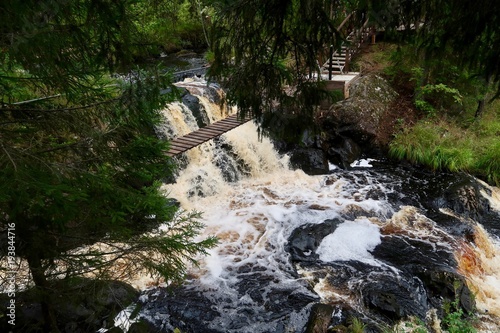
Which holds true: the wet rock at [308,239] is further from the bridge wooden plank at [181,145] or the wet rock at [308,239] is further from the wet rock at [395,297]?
the bridge wooden plank at [181,145]

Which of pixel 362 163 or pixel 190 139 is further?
pixel 362 163

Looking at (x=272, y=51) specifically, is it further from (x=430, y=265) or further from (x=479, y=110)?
(x=479, y=110)

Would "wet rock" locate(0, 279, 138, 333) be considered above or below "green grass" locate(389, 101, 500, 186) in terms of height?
above

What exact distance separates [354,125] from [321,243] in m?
5.52

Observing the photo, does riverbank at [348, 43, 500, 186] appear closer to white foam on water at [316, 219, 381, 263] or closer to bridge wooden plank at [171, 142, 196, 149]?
white foam on water at [316, 219, 381, 263]

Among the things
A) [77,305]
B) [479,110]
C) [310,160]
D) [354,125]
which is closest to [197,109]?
[310,160]

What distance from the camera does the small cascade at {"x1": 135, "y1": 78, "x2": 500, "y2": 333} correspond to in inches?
235

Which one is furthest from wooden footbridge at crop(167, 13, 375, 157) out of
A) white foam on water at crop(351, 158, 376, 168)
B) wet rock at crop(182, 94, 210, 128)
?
white foam on water at crop(351, 158, 376, 168)

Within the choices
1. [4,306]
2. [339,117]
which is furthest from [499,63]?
[339,117]

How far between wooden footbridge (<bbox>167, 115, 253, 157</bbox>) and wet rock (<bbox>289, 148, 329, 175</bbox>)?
2.11 metres

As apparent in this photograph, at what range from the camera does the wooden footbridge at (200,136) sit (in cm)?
891

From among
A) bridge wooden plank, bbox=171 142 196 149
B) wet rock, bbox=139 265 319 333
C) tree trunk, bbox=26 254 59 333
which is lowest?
wet rock, bbox=139 265 319 333

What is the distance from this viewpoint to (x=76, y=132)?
3.49m

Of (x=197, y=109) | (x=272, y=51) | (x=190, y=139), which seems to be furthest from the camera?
(x=197, y=109)
